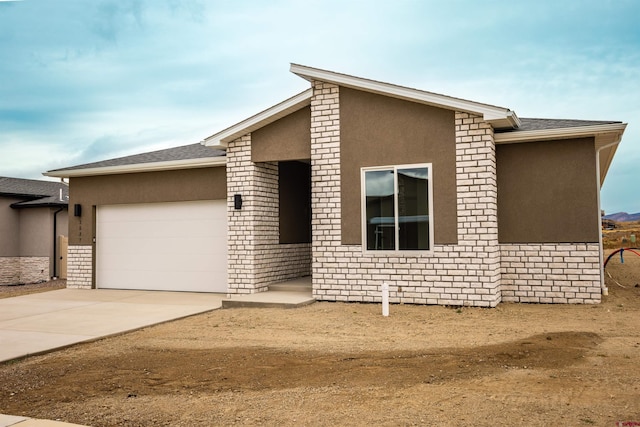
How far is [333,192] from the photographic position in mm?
10719

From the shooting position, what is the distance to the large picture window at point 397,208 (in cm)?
1002

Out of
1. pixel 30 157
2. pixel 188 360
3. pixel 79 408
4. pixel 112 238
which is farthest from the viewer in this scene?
pixel 30 157

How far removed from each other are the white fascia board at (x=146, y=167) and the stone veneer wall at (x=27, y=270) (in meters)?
5.13

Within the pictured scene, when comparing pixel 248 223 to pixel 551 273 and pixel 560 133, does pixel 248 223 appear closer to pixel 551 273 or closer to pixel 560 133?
pixel 551 273

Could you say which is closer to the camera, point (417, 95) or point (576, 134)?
point (576, 134)

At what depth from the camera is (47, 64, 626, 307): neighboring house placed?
9.63m

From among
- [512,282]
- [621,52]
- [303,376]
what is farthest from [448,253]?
[621,52]

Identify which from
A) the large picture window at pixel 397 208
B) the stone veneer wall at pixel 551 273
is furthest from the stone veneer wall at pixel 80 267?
the stone veneer wall at pixel 551 273

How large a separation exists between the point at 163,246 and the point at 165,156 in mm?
2406

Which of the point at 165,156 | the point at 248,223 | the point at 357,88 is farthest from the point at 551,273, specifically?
the point at 165,156

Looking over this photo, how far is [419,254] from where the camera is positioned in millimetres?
9977

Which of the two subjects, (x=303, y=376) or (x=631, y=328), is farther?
(x=631, y=328)

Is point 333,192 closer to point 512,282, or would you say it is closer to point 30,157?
point 512,282

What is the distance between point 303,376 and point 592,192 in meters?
6.98
